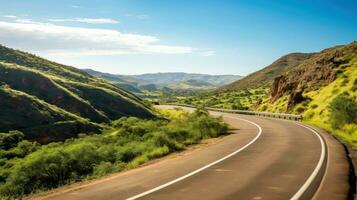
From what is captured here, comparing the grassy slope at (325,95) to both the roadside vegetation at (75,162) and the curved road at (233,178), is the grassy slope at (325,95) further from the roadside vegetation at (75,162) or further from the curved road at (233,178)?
the curved road at (233,178)

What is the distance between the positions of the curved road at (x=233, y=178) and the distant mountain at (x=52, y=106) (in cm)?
2258

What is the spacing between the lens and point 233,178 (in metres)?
12.8

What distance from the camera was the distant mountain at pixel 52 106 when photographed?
1486 inches

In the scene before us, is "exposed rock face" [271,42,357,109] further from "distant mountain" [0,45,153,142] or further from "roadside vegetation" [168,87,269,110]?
"distant mountain" [0,45,153,142]

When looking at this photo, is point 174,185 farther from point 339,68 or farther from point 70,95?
point 339,68

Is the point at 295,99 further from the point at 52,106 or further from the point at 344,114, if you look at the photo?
the point at 52,106

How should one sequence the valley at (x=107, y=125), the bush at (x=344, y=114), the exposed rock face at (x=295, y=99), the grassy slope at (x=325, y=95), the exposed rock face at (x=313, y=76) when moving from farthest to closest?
the exposed rock face at (x=313, y=76) → the exposed rock face at (x=295, y=99) → the grassy slope at (x=325, y=95) → the bush at (x=344, y=114) → the valley at (x=107, y=125)

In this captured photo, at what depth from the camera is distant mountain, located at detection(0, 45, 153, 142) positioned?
37.8 metres

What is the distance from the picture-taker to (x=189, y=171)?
1410cm

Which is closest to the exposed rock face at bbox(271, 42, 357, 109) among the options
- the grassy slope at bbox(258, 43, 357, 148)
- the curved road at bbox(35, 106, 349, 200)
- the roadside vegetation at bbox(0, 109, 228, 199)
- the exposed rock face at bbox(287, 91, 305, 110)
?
the grassy slope at bbox(258, 43, 357, 148)

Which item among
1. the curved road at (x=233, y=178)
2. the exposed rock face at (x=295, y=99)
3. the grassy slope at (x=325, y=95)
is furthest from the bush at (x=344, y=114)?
the exposed rock face at (x=295, y=99)

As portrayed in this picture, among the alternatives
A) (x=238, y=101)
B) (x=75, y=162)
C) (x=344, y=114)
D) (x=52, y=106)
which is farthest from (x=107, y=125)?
(x=238, y=101)

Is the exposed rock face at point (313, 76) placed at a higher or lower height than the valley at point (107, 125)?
higher

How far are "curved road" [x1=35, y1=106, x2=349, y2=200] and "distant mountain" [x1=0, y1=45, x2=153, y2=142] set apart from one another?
22.6 m
